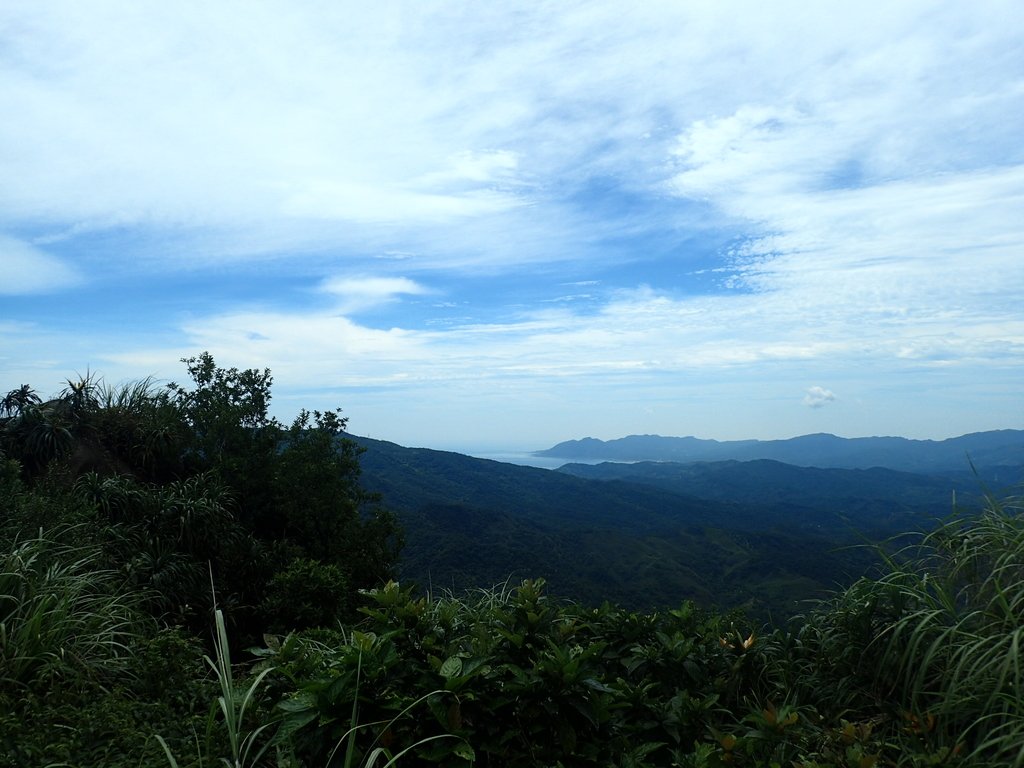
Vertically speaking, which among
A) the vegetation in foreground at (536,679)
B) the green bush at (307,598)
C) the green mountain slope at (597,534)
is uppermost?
the vegetation in foreground at (536,679)

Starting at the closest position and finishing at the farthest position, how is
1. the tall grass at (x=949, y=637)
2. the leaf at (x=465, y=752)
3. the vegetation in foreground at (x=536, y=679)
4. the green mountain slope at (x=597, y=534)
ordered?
the leaf at (x=465, y=752) < the vegetation in foreground at (x=536, y=679) < the tall grass at (x=949, y=637) < the green mountain slope at (x=597, y=534)

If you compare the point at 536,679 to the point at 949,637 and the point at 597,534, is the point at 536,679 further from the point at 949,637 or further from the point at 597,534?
the point at 597,534

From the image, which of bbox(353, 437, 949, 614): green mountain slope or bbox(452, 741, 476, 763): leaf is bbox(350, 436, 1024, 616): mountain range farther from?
bbox(452, 741, 476, 763): leaf

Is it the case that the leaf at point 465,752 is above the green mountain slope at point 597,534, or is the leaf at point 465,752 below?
above

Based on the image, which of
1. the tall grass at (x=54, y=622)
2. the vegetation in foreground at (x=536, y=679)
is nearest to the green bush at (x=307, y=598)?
the vegetation in foreground at (x=536, y=679)

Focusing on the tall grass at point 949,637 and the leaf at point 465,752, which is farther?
the tall grass at point 949,637

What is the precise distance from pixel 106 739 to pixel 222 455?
9237mm

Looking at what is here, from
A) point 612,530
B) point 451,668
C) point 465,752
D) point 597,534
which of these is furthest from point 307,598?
point 612,530

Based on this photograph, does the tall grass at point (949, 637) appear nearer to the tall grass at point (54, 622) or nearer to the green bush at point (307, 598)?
the tall grass at point (54, 622)

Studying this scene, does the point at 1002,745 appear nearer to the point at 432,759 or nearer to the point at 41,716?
the point at 432,759

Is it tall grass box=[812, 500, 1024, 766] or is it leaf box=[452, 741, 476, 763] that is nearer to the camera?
leaf box=[452, 741, 476, 763]

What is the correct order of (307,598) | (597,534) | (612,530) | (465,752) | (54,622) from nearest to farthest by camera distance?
(465,752) < (54,622) < (307,598) < (597,534) < (612,530)

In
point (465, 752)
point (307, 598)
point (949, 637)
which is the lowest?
point (307, 598)

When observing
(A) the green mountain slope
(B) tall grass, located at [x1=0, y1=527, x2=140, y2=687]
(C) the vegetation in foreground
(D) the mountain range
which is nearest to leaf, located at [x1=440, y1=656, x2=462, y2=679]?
(C) the vegetation in foreground
